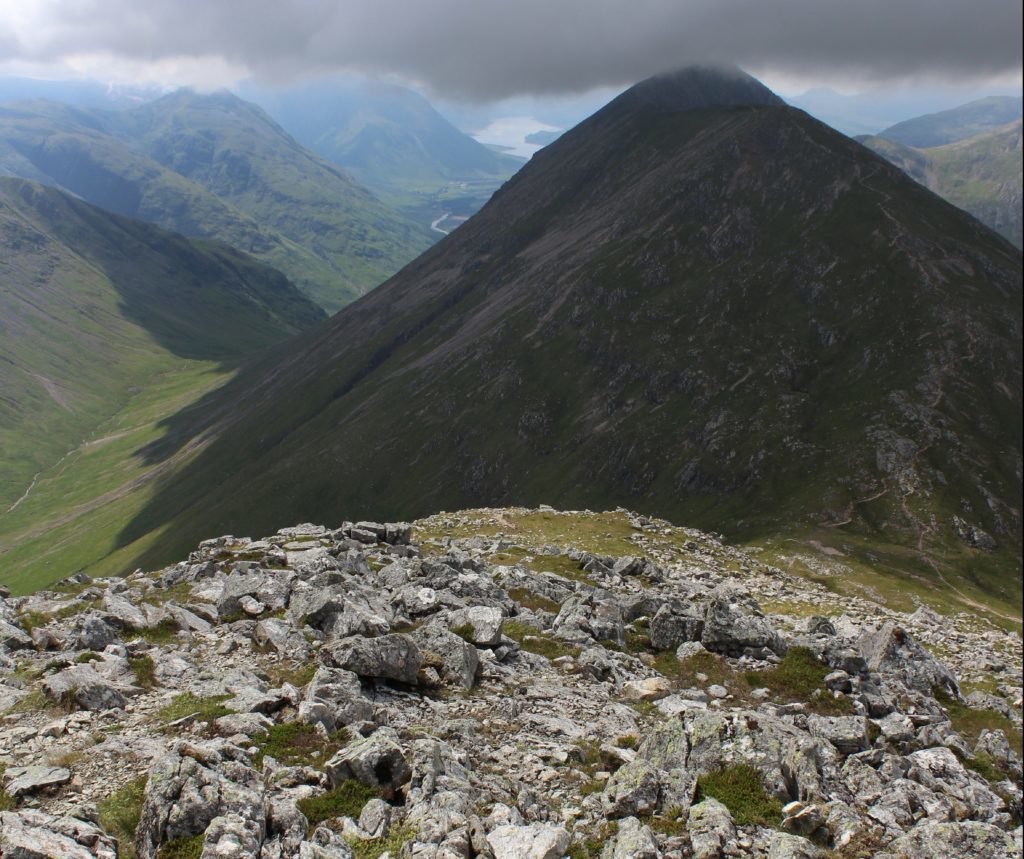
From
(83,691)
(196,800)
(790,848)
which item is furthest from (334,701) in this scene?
(790,848)

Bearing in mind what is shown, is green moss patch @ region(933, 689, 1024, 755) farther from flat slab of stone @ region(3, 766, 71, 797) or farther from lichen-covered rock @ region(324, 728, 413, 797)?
flat slab of stone @ region(3, 766, 71, 797)

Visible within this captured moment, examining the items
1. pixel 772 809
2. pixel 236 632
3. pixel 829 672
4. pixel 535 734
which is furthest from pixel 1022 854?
pixel 236 632

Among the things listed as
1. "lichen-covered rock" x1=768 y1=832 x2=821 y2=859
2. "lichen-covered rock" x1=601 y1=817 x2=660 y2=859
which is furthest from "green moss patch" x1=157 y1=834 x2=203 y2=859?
"lichen-covered rock" x1=768 y1=832 x2=821 y2=859

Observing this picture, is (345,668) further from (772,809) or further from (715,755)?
(772,809)

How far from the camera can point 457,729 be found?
2288 cm

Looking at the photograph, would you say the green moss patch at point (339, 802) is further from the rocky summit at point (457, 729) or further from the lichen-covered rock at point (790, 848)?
the lichen-covered rock at point (790, 848)

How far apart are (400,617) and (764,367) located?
562 ft

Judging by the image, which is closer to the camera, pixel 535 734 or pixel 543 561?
pixel 535 734

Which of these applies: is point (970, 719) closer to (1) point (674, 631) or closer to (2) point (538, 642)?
(1) point (674, 631)

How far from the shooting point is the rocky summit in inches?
→ 668

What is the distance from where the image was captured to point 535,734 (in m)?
23.7

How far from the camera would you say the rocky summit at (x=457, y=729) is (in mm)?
16969

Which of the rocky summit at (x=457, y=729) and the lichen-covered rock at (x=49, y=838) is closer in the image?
the lichen-covered rock at (x=49, y=838)

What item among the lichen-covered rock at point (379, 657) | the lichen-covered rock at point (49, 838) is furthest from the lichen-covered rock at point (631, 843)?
the lichen-covered rock at point (49, 838)
